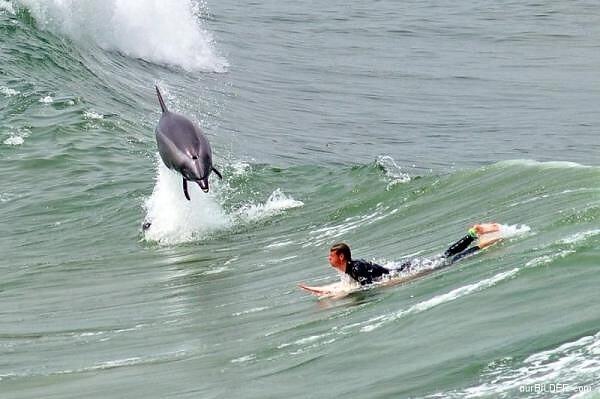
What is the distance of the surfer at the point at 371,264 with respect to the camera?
494 inches

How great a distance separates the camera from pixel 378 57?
129 ft

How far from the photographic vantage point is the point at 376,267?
42.1ft

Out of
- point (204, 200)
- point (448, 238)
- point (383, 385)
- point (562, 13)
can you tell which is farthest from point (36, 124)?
point (562, 13)

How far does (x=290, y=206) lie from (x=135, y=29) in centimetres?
1911

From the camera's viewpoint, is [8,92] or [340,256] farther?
[8,92]

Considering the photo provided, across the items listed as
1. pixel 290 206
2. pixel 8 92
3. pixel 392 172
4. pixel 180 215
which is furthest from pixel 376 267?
pixel 8 92

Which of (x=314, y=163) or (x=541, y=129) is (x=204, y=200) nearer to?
(x=314, y=163)

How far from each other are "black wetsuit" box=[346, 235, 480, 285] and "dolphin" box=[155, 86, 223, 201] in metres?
3.03

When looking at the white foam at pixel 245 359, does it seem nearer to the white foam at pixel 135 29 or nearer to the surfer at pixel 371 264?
the surfer at pixel 371 264

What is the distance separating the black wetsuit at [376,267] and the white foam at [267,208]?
6873mm

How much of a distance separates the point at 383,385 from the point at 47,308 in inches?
264

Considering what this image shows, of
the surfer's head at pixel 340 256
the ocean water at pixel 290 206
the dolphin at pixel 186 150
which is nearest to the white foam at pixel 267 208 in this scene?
the ocean water at pixel 290 206

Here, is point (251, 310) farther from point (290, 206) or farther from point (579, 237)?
point (290, 206)

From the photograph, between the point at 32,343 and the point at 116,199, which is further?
the point at 116,199
